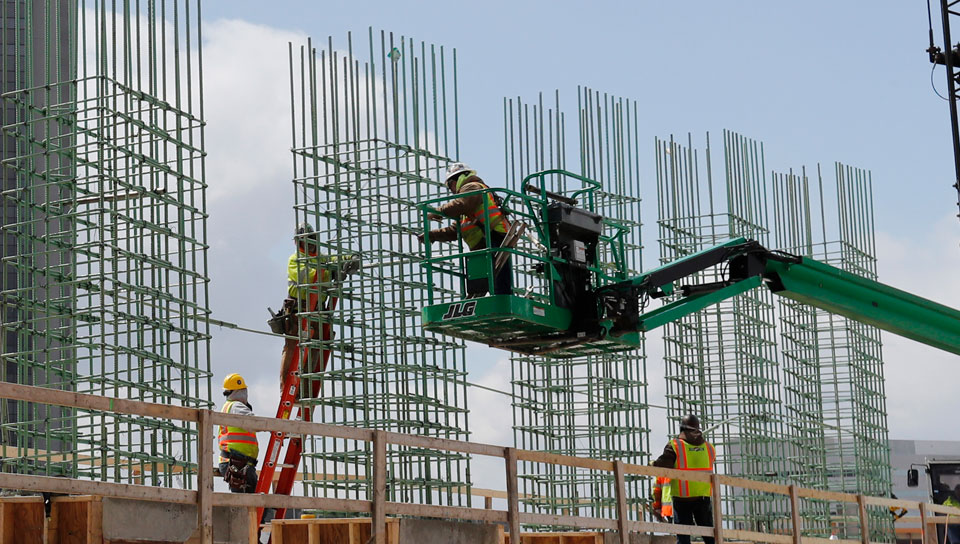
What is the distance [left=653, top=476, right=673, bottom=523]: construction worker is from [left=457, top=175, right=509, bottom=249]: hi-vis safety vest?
13.5 ft

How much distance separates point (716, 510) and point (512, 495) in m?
3.88

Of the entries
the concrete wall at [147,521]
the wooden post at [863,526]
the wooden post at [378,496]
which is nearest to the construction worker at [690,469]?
the wooden post at [863,526]

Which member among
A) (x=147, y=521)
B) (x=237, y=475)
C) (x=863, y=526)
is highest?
(x=237, y=475)

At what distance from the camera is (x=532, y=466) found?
20.6 m

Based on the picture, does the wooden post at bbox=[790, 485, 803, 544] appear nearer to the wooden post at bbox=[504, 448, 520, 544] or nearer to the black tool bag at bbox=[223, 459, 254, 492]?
the wooden post at bbox=[504, 448, 520, 544]

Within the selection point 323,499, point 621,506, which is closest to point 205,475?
point 323,499

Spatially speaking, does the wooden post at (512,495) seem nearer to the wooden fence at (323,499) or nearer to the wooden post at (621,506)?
the wooden fence at (323,499)

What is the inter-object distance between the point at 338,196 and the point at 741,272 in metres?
4.69

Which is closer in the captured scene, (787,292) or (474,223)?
(474,223)

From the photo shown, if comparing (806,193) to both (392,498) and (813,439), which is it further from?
(392,498)

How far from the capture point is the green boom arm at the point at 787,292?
48.2ft

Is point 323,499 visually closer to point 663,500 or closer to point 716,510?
point 716,510

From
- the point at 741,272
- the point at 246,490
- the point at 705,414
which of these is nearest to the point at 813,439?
the point at 705,414

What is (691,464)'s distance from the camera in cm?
1655
